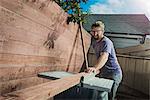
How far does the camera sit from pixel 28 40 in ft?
9.72

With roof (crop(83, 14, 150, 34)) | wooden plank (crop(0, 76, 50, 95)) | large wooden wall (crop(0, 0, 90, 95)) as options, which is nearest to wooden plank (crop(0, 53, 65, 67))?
large wooden wall (crop(0, 0, 90, 95))

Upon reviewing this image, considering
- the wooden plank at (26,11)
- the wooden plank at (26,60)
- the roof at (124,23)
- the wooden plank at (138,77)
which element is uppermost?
the roof at (124,23)

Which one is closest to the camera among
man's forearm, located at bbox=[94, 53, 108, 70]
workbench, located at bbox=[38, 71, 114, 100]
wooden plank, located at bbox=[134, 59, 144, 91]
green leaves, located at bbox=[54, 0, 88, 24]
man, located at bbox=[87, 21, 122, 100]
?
workbench, located at bbox=[38, 71, 114, 100]

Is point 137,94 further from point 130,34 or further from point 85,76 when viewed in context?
point 85,76

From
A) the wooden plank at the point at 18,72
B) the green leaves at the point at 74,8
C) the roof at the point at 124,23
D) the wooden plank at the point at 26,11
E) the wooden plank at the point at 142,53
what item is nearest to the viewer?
the wooden plank at the point at 26,11

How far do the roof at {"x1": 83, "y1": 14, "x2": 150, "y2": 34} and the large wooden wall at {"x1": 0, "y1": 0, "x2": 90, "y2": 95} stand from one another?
791 centimetres

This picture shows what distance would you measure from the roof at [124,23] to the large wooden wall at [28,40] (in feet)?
26.0

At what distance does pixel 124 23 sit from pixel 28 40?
10.6 meters

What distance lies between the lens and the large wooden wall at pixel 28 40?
2504 millimetres

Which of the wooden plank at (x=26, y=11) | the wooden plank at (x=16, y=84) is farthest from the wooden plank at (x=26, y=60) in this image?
the wooden plank at (x=26, y=11)

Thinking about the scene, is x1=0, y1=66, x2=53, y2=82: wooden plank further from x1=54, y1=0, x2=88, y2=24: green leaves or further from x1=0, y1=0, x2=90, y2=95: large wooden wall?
x1=54, y1=0, x2=88, y2=24: green leaves

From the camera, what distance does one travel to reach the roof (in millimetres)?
12000

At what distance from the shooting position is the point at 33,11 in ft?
9.80

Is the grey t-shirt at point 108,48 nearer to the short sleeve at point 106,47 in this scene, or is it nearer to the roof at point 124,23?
the short sleeve at point 106,47
